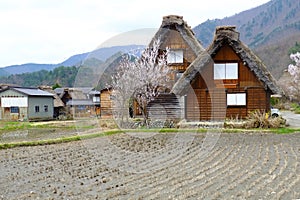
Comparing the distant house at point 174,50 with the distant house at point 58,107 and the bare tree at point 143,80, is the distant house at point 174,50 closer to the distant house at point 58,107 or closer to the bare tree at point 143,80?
the bare tree at point 143,80

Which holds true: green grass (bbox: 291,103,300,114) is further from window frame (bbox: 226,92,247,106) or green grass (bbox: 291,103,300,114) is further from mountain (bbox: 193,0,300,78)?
mountain (bbox: 193,0,300,78)

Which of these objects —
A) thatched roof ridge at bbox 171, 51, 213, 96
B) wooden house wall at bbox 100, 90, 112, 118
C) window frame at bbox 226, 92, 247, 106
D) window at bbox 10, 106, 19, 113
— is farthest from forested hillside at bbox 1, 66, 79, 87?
window frame at bbox 226, 92, 247, 106

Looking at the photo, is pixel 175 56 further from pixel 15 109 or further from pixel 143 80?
pixel 15 109

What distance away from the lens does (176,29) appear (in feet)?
73.3

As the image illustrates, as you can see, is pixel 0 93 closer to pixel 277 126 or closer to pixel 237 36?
pixel 237 36

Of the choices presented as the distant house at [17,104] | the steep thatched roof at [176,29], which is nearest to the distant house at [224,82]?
the steep thatched roof at [176,29]

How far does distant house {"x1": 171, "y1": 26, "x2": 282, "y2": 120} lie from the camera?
18.2 meters

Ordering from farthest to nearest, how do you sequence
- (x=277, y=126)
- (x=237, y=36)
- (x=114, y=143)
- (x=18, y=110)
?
(x=18, y=110), (x=237, y=36), (x=277, y=126), (x=114, y=143)

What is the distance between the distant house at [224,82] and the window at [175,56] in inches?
150

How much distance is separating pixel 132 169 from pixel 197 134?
24.1 feet

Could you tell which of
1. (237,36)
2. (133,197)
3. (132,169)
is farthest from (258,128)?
(133,197)

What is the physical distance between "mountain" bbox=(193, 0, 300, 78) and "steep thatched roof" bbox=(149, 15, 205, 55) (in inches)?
1420

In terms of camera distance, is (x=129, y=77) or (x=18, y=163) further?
(x=129, y=77)

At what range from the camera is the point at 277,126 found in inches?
640
